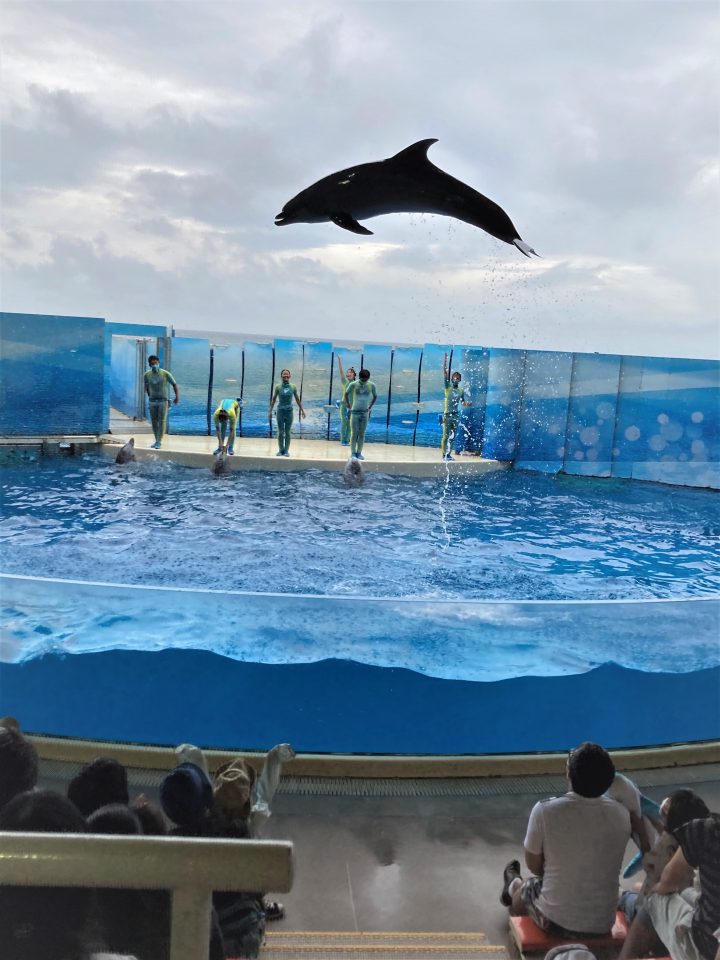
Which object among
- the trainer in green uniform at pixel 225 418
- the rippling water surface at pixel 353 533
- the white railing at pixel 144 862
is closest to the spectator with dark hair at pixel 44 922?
the white railing at pixel 144 862

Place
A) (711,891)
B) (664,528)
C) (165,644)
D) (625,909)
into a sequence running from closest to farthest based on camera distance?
(711,891) → (625,909) → (165,644) → (664,528)

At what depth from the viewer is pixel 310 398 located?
13.8 metres

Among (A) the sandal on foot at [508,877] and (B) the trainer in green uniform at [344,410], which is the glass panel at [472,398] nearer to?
(B) the trainer in green uniform at [344,410]

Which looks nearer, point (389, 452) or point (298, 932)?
point (298, 932)

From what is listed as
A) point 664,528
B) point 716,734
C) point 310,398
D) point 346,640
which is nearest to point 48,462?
point 310,398

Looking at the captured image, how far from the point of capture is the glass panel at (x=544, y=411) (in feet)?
39.2

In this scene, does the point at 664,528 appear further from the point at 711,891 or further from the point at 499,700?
the point at 711,891

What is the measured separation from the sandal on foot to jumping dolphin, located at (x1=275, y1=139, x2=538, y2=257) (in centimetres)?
245

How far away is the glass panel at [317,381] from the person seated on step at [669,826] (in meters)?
12.0

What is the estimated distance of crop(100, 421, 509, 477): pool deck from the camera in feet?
36.8

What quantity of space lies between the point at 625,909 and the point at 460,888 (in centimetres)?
54

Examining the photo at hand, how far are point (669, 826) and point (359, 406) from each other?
31.5 ft

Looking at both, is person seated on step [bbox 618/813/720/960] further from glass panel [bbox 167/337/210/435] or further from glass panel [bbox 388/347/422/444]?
glass panel [bbox 388/347/422/444]

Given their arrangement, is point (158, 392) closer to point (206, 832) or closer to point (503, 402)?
point (503, 402)
